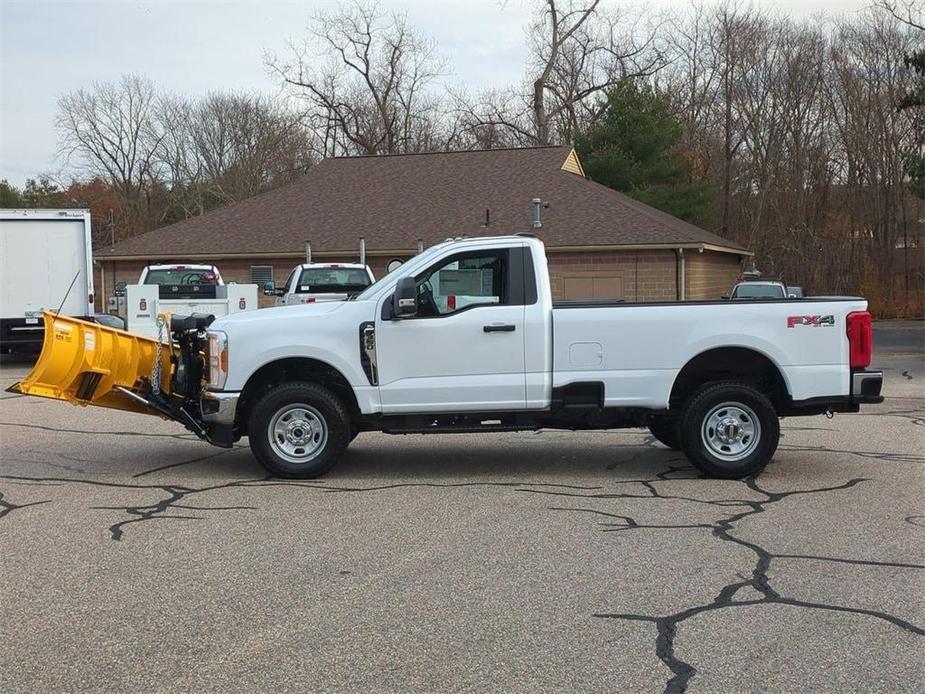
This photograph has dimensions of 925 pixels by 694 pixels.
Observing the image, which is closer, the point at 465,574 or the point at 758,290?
the point at 465,574

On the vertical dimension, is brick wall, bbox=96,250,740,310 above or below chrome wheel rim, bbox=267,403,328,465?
above

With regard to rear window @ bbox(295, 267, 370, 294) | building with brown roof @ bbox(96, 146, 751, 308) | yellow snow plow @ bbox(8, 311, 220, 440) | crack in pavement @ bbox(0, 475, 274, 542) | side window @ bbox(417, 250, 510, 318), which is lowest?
crack in pavement @ bbox(0, 475, 274, 542)

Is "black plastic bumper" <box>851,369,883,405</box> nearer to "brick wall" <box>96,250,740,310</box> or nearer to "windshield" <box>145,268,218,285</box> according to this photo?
"windshield" <box>145,268,218,285</box>

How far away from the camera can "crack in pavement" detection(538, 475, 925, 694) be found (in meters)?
4.62

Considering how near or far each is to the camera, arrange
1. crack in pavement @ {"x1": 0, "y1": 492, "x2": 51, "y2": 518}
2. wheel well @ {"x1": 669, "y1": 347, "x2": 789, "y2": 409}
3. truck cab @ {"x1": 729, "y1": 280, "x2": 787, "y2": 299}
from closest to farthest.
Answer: crack in pavement @ {"x1": 0, "y1": 492, "x2": 51, "y2": 518} < wheel well @ {"x1": 669, "y1": 347, "x2": 789, "y2": 409} < truck cab @ {"x1": 729, "y1": 280, "x2": 787, "y2": 299}

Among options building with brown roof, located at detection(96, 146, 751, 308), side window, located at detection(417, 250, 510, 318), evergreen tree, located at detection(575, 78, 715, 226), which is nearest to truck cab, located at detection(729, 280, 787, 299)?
building with brown roof, located at detection(96, 146, 751, 308)

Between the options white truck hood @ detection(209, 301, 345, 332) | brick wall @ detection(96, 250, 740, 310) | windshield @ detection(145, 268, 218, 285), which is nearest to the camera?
white truck hood @ detection(209, 301, 345, 332)

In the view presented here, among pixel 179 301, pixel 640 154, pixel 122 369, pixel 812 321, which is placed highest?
pixel 640 154

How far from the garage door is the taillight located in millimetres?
21358

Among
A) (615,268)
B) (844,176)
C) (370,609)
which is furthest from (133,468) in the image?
(844,176)

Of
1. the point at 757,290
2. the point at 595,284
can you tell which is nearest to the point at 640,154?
the point at 595,284

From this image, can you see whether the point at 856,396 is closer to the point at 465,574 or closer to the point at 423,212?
the point at 465,574

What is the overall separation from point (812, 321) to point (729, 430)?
3.81ft

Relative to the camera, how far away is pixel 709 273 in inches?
1294
